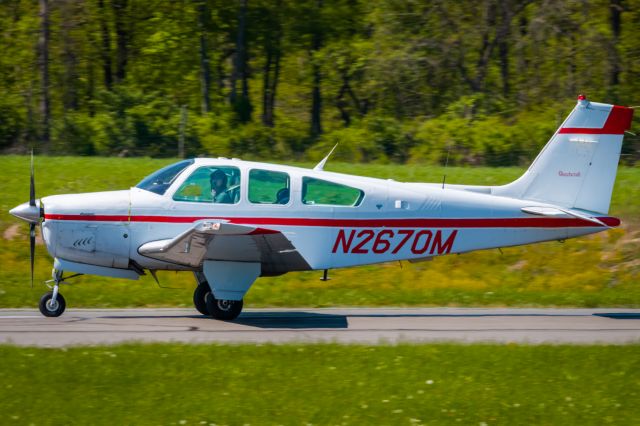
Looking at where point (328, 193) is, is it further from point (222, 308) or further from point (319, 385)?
point (319, 385)

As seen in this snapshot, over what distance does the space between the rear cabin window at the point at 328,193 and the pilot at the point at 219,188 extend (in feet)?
3.24

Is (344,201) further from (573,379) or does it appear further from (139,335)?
(573,379)

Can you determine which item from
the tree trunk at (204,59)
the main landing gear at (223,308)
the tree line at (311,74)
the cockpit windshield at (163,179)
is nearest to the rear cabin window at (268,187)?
the cockpit windshield at (163,179)

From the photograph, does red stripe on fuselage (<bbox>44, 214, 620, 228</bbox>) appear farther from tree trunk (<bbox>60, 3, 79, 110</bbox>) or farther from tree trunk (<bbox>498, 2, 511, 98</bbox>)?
tree trunk (<bbox>60, 3, 79, 110</bbox>)

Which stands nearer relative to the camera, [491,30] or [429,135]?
[429,135]

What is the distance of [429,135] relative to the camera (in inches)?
1029

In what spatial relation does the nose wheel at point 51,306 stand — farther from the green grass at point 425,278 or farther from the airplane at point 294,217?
the green grass at point 425,278

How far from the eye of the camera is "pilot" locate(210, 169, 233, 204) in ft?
38.1

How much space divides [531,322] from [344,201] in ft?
9.48

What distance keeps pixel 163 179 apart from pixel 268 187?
1.34 meters

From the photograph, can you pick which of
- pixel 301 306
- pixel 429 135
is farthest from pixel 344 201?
pixel 429 135

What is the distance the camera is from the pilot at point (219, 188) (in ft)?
38.1

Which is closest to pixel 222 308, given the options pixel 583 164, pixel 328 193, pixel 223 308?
pixel 223 308

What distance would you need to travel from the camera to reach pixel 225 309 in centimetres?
1173
